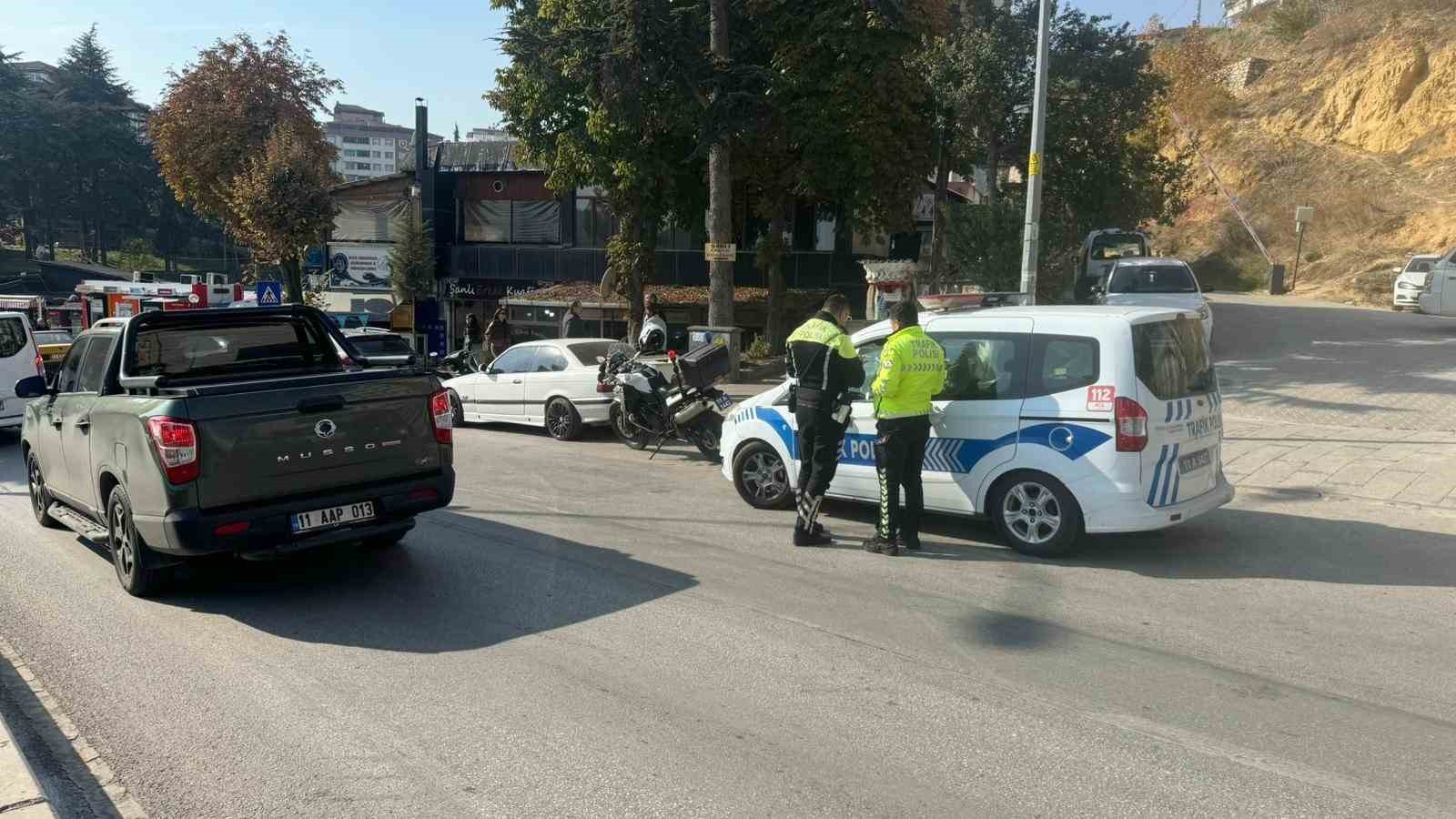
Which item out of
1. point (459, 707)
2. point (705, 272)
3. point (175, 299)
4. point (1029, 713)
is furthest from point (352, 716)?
point (175, 299)

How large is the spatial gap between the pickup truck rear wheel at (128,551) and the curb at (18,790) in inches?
102

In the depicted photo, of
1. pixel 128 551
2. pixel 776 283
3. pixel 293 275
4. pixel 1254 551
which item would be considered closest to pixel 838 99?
pixel 776 283

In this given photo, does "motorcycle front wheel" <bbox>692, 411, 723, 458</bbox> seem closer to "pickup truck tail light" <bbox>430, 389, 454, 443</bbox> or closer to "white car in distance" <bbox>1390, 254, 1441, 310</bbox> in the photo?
"pickup truck tail light" <bbox>430, 389, 454, 443</bbox>

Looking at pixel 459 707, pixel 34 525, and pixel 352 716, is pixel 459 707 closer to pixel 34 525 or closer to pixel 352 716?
pixel 352 716

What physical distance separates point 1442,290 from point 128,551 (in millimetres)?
23912

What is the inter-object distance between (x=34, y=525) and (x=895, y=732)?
8.28 m

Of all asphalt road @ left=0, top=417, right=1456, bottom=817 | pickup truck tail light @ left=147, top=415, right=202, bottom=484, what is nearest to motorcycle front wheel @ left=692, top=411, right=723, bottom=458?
asphalt road @ left=0, top=417, right=1456, bottom=817

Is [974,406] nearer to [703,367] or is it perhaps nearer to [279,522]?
[703,367]

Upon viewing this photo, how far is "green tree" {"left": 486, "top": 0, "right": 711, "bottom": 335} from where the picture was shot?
62.9ft

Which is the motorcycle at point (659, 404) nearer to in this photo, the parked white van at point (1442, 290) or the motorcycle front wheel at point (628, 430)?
the motorcycle front wheel at point (628, 430)

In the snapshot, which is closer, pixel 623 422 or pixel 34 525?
pixel 34 525

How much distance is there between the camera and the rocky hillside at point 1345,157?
3772cm

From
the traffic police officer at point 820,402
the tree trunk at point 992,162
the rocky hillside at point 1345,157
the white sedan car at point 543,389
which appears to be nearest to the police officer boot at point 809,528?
the traffic police officer at point 820,402

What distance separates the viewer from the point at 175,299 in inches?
1255
